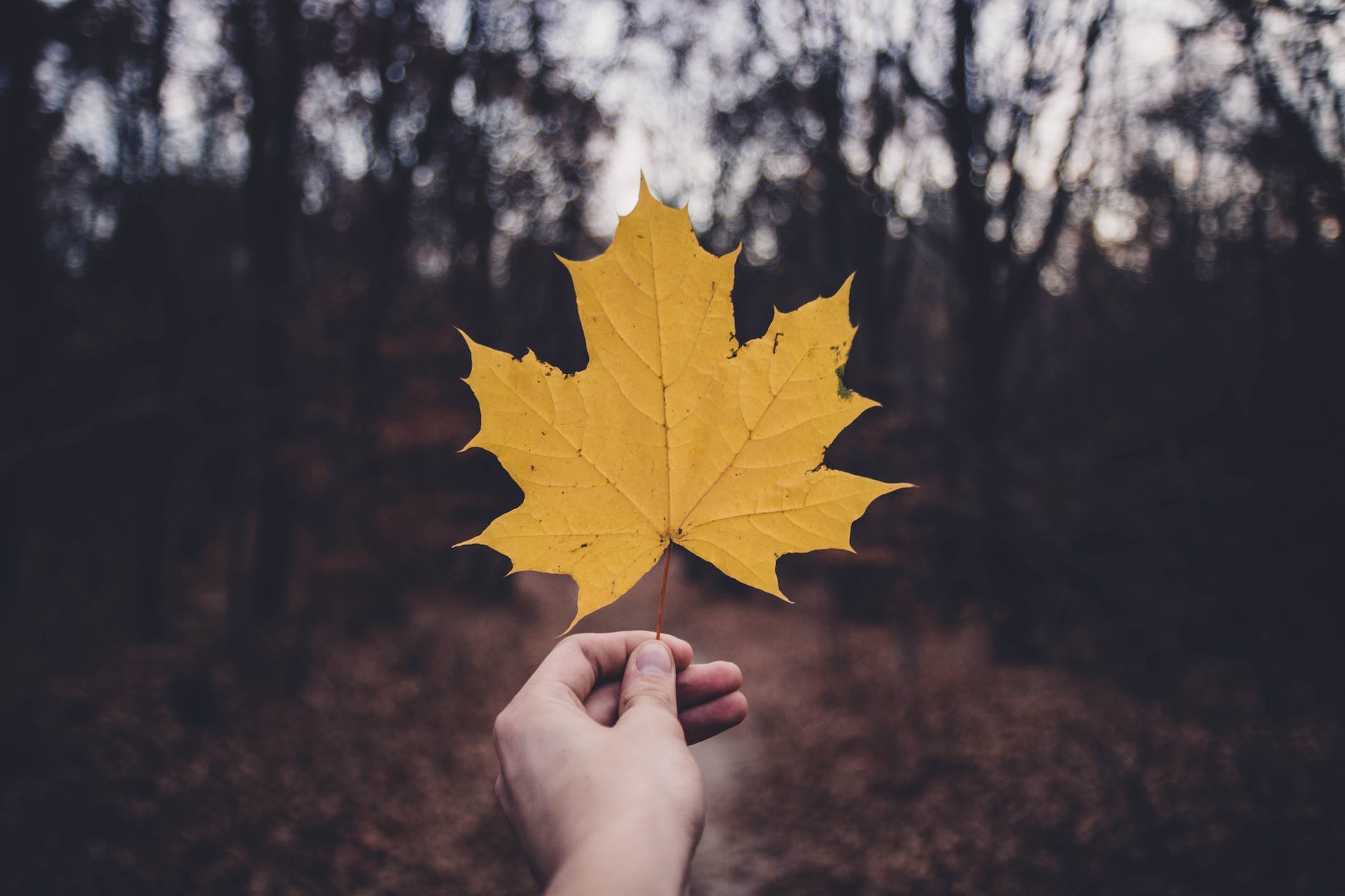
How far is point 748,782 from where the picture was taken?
7.74 metres

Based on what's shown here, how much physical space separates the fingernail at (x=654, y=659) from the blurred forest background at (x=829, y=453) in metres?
5.26

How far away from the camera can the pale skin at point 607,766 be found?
111cm

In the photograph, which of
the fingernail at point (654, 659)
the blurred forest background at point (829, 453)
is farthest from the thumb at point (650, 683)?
the blurred forest background at point (829, 453)

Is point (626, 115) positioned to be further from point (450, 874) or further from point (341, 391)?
point (450, 874)

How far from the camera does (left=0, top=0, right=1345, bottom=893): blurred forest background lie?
5.93 meters

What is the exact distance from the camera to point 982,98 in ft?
25.4

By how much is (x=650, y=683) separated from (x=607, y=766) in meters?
0.29

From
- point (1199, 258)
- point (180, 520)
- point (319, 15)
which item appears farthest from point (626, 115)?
point (180, 520)

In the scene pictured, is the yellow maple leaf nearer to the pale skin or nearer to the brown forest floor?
the pale skin

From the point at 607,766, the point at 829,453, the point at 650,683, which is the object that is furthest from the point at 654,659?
the point at 829,453

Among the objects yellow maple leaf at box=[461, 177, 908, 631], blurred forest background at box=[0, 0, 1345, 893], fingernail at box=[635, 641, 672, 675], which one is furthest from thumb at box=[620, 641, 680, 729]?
blurred forest background at box=[0, 0, 1345, 893]

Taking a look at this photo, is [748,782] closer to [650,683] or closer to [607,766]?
[650,683]

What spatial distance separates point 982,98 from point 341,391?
28.3ft

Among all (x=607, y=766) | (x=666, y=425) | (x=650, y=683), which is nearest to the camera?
(x=607, y=766)
